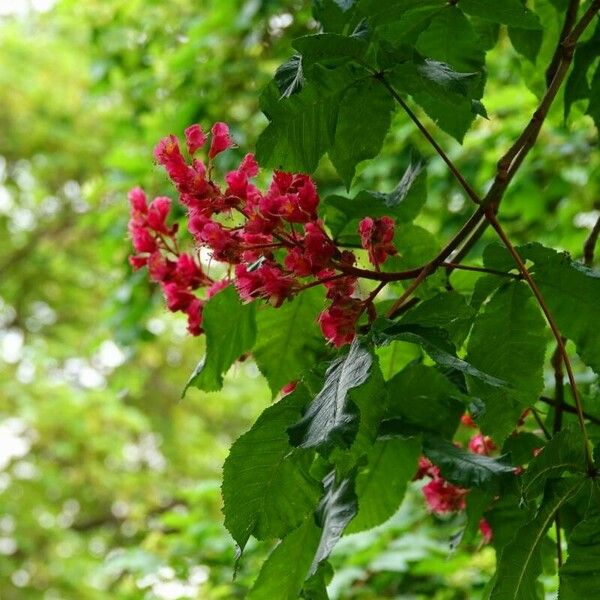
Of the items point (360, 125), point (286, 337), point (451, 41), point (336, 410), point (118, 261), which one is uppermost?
point (118, 261)

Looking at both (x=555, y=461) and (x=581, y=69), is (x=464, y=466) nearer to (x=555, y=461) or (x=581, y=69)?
(x=555, y=461)

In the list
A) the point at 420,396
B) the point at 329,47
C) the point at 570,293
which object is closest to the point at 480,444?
the point at 420,396

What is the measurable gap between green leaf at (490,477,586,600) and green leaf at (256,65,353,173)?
0.30m

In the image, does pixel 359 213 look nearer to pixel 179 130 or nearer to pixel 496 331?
pixel 496 331

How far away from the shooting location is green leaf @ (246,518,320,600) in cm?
77

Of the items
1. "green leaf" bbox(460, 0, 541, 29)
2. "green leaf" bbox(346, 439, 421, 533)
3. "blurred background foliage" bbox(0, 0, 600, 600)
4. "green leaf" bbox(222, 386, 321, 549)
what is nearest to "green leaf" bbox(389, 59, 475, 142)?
"green leaf" bbox(460, 0, 541, 29)

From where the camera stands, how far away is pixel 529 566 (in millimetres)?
685

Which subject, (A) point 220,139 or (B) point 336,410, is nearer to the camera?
(B) point 336,410

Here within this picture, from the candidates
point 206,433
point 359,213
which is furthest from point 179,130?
point 206,433

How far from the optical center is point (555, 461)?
68 cm

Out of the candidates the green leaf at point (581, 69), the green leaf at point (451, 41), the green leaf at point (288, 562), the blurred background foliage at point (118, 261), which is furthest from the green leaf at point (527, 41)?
the blurred background foliage at point (118, 261)

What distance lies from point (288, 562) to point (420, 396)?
186 mm

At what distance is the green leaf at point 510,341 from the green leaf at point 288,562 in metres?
0.17

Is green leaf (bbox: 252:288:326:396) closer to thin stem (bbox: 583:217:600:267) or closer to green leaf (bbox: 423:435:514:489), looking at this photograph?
green leaf (bbox: 423:435:514:489)
